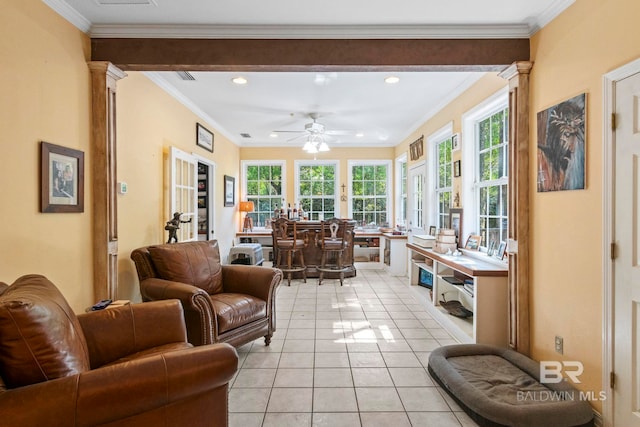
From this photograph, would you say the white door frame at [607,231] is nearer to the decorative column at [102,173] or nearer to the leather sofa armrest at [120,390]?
the leather sofa armrest at [120,390]

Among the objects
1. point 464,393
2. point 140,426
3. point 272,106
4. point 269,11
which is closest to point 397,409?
point 464,393

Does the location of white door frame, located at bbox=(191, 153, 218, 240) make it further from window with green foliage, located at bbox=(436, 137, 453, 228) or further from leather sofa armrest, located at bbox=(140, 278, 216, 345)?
window with green foliage, located at bbox=(436, 137, 453, 228)

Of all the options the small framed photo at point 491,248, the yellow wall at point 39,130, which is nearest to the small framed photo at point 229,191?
the yellow wall at point 39,130

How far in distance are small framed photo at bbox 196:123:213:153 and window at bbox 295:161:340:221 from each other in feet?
8.16

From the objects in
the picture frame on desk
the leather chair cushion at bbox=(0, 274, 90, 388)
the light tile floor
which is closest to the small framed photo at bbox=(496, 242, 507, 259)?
the picture frame on desk

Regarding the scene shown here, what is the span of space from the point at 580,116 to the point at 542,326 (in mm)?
1487

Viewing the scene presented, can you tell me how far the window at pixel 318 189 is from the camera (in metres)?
7.38

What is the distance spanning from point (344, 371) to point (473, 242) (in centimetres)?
206

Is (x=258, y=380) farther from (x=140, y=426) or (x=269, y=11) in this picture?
(x=269, y=11)

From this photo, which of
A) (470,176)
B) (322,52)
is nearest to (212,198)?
(322,52)

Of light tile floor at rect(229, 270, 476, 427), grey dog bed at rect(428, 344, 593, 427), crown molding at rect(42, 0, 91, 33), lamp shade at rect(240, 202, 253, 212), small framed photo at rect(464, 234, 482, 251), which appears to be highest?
crown molding at rect(42, 0, 91, 33)

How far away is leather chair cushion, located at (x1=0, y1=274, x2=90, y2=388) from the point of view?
3.82ft

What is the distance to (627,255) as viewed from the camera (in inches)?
70.0

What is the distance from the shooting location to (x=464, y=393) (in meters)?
2.07
